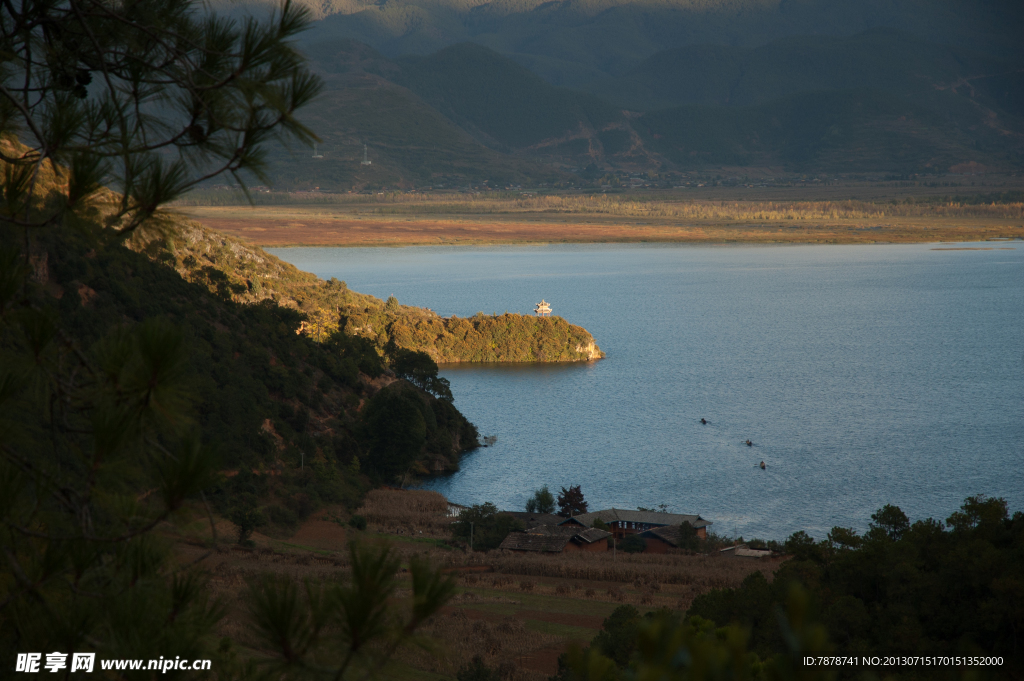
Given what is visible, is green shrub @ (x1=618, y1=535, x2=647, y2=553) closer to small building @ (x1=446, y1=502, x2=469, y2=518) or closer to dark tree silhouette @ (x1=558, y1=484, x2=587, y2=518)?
dark tree silhouette @ (x1=558, y1=484, x2=587, y2=518)

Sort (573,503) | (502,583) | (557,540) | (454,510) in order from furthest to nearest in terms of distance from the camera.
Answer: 1. (454,510)
2. (573,503)
3. (557,540)
4. (502,583)

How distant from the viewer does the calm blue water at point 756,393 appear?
4381cm

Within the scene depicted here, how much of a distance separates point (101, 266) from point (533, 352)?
170 ft

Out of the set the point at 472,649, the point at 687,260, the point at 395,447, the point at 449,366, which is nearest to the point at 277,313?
the point at 395,447

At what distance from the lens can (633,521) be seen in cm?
3538

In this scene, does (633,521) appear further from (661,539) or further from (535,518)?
(535,518)

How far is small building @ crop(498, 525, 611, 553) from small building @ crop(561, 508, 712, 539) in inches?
77.3

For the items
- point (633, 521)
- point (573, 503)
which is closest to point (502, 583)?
point (633, 521)

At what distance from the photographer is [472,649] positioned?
14648 mm

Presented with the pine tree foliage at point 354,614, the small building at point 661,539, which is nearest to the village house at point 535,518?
the small building at point 661,539

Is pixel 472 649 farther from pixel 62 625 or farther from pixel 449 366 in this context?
pixel 449 366

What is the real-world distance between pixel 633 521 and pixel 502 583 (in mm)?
14904

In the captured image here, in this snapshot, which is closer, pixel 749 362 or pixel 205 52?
pixel 205 52

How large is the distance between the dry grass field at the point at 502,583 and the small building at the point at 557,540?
5.71ft
